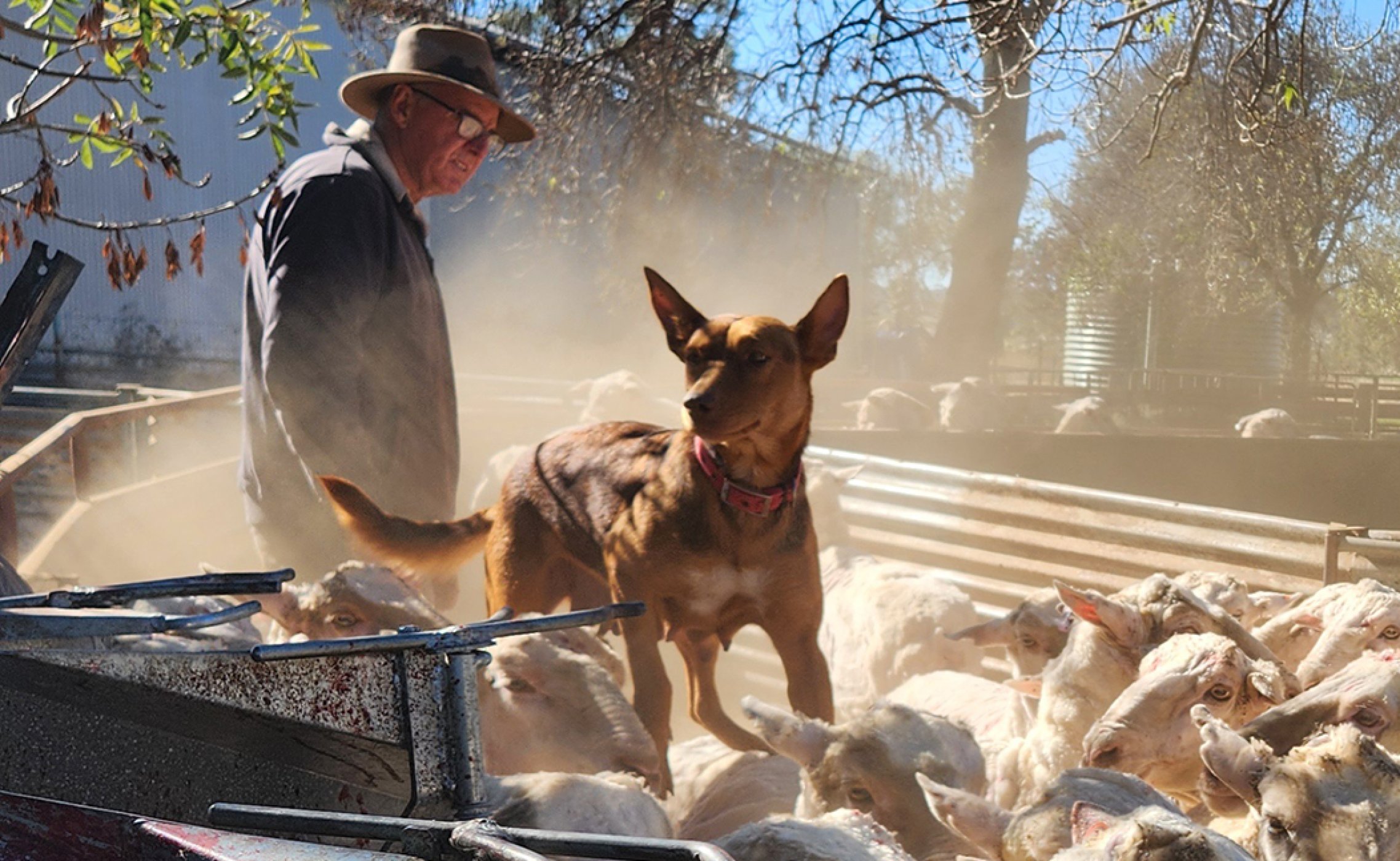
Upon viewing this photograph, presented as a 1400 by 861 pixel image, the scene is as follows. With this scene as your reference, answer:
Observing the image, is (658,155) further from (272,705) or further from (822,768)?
(272,705)

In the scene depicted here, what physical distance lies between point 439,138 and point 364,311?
0.70m

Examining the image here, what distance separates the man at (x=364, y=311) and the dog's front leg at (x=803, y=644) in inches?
62.9

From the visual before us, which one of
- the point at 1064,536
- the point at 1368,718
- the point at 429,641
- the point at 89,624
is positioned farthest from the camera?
the point at 1064,536

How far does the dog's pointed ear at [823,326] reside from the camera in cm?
342

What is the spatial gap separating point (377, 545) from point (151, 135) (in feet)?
4.24

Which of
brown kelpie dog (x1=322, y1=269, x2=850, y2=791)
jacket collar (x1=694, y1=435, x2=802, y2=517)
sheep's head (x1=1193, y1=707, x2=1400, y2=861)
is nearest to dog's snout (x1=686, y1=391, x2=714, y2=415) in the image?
brown kelpie dog (x1=322, y1=269, x2=850, y2=791)

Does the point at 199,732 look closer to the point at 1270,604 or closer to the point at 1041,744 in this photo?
the point at 1041,744

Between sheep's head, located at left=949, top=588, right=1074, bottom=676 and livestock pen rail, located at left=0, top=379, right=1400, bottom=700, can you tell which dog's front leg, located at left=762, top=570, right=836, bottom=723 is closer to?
sheep's head, located at left=949, top=588, right=1074, bottom=676

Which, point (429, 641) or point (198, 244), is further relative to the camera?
point (198, 244)

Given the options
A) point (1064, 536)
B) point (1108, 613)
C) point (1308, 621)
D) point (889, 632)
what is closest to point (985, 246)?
point (1064, 536)

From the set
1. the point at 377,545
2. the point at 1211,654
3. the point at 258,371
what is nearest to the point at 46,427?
the point at 258,371

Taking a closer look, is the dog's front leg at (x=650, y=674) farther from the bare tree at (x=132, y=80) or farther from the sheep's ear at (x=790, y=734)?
the bare tree at (x=132, y=80)

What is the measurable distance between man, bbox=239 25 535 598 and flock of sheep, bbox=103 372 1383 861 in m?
0.42

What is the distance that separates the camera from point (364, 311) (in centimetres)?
428
